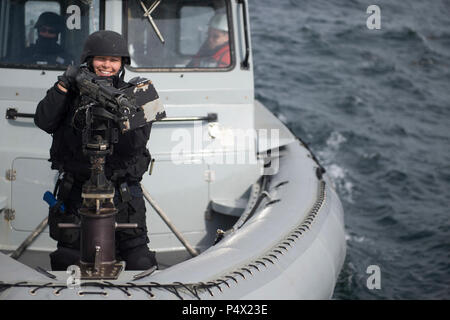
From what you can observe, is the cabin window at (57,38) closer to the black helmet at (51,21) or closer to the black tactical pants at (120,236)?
the black helmet at (51,21)

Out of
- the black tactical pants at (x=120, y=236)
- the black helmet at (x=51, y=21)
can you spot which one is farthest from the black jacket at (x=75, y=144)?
the black helmet at (x=51, y=21)

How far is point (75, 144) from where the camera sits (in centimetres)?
433

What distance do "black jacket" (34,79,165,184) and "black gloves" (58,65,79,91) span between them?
5 cm

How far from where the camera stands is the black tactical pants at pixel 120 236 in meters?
4.49

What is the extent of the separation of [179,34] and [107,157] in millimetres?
1933

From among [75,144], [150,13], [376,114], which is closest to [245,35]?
[150,13]

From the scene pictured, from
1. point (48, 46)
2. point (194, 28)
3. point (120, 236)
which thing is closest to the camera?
point (120, 236)

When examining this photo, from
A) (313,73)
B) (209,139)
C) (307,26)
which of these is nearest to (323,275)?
(209,139)

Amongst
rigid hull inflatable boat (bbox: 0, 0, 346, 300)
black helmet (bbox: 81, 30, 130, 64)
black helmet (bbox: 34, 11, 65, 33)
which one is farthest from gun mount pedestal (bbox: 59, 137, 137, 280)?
black helmet (bbox: 34, 11, 65, 33)

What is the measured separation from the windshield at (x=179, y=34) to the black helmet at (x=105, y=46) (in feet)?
5.00

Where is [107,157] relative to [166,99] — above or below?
below

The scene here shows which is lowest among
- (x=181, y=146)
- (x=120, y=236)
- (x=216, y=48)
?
(x=120, y=236)

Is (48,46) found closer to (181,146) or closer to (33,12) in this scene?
(33,12)
